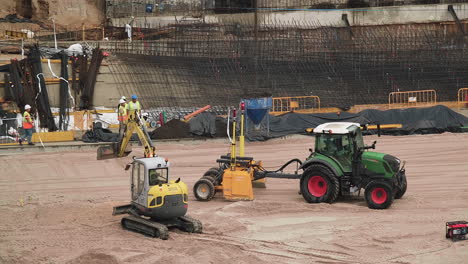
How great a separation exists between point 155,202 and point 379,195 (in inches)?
217

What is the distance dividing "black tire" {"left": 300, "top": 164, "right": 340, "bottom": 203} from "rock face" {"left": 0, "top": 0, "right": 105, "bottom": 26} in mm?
27415

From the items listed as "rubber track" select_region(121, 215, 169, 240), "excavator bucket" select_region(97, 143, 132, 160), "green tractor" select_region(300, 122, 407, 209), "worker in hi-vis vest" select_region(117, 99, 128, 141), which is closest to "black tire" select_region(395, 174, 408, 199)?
"green tractor" select_region(300, 122, 407, 209)

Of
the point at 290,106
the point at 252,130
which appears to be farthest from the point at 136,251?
the point at 290,106

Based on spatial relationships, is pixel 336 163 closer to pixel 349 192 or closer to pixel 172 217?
pixel 349 192

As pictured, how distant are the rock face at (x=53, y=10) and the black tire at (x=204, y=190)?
26.0 m

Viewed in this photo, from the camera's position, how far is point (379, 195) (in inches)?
627

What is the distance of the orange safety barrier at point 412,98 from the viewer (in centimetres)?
3086

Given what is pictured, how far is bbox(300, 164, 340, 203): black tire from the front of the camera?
16281mm

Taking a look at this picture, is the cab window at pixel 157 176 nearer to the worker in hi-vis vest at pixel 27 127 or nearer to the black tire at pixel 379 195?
the black tire at pixel 379 195

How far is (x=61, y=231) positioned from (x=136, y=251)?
230 cm

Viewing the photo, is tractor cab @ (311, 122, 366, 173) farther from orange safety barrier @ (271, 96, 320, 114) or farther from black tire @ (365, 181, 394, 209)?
orange safety barrier @ (271, 96, 320, 114)

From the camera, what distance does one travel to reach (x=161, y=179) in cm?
1413

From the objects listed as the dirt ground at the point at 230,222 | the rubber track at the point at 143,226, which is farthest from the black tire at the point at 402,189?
the rubber track at the point at 143,226

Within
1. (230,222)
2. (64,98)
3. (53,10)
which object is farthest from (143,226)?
(53,10)
